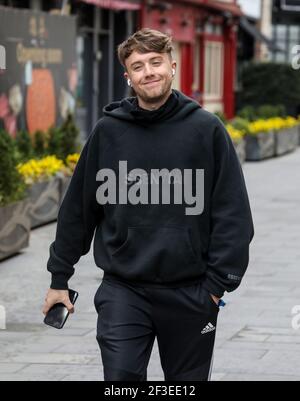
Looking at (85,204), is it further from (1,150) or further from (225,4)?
(225,4)

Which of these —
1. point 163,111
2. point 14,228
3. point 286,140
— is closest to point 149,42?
point 163,111

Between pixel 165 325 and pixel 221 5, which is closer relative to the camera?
pixel 165 325

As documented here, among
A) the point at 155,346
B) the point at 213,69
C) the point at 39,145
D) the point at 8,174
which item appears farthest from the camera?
the point at 213,69

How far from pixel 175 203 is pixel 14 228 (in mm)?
7243

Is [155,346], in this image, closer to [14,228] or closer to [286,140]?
[14,228]

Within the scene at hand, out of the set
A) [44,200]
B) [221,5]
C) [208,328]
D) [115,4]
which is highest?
[115,4]

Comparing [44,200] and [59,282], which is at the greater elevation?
[59,282]

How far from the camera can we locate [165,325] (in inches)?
188

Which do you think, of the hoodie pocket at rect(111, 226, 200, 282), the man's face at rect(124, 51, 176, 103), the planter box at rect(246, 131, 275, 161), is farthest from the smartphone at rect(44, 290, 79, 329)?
the planter box at rect(246, 131, 275, 161)

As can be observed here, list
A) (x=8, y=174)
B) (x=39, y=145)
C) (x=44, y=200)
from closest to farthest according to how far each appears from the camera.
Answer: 1. (x=8, y=174)
2. (x=44, y=200)
3. (x=39, y=145)

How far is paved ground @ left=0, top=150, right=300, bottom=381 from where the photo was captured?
23.5 feet

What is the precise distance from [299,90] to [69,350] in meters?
31.2

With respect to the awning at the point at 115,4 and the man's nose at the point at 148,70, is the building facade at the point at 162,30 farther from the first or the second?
the man's nose at the point at 148,70
